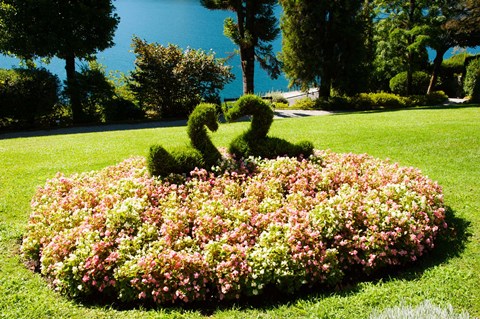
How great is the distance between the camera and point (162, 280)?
4.41 m

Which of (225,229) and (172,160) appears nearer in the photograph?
(225,229)

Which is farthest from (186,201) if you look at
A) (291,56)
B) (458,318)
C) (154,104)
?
(291,56)

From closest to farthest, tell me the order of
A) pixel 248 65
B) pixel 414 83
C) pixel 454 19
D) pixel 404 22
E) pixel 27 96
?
pixel 27 96, pixel 248 65, pixel 454 19, pixel 404 22, pixel 414 83

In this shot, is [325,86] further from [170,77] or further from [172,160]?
[172,160]

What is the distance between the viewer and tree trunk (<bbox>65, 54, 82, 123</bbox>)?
63.0 feet

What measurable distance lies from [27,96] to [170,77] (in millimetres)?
7196

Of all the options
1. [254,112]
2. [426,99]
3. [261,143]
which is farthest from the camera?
[426,99]

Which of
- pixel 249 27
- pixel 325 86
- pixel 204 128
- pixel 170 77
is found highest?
pixel 249 27

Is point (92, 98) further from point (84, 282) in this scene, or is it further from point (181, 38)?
point (181, 38)

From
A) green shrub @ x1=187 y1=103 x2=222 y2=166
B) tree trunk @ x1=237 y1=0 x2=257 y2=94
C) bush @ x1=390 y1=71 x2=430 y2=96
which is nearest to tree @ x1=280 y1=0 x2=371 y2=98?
tree trunk @ x1=237 y1=0 x2=257 y2=94

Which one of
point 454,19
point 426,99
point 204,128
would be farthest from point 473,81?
point 204,128

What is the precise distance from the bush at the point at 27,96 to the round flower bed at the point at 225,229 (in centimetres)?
1296

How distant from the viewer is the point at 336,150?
1005 cm

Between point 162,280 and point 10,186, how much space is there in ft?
16.8
